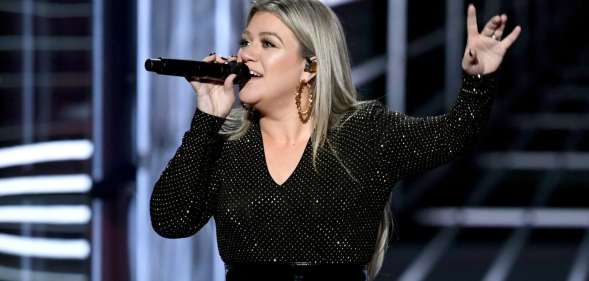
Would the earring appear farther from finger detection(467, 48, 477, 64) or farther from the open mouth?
finger detection(467, 48, 477, 64)

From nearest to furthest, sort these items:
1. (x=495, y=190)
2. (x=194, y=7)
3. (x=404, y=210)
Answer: (x=194, y=7), (x=404, y=210), (x=495, y=190)

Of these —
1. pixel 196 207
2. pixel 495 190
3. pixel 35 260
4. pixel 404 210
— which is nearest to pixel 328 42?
pixel 196 207

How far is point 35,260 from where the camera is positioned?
2229 mm

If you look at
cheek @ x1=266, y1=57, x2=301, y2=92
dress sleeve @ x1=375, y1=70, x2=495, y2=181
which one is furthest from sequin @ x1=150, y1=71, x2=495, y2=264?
cheek @ x1=266, y1=57, x2=301, y2=92

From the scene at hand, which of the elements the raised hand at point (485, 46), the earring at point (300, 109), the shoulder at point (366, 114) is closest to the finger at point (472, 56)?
the raised hand at point (485, 46)

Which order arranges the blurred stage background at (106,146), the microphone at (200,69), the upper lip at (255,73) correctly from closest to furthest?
the microphone at (200,69)
the upper lip at (255,73)
the blurred stage background at (106,146)

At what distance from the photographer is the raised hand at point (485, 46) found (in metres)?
1.65

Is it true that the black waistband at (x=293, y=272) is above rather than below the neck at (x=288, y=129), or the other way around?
below

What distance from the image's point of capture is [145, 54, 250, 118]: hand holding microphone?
1.62 meters

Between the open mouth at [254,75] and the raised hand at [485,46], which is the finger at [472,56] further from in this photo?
the open mouth at [254,75]

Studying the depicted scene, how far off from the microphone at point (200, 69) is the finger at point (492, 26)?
0.36 metres

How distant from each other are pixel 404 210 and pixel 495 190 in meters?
0.57

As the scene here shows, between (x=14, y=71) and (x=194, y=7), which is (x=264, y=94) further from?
(x=194, y=7)

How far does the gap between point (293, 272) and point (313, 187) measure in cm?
13
